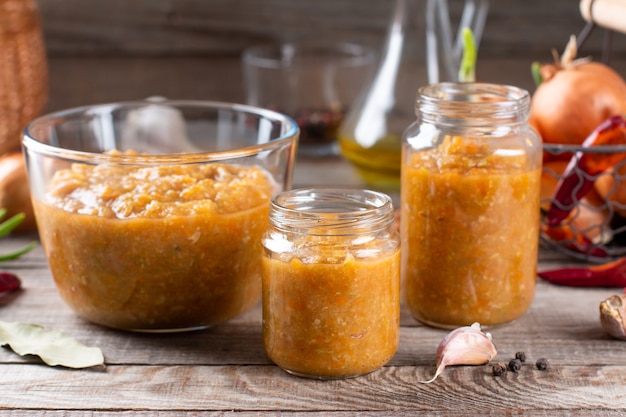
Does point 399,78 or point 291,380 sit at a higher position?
point 399,78

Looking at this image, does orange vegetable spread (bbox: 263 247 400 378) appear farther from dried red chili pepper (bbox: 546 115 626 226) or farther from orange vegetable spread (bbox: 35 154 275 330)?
dried red chili pepper (bbox: 546 115 626 226)

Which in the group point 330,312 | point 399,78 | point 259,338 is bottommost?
point 259,338

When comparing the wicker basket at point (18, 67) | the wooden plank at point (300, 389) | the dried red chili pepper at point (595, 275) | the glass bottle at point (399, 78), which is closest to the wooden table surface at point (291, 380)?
the wooden plank at point (300, 389)

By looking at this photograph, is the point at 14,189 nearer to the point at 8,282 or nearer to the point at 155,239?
the point at 8,282

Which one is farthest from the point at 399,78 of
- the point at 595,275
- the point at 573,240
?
the point at 595,275

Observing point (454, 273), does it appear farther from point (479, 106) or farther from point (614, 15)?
point (614, 15)

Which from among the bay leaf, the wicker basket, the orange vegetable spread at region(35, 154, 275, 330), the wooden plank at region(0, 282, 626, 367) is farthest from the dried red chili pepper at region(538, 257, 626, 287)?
the wicker basket

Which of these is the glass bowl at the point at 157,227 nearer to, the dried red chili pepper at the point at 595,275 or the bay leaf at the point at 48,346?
the bay leaf at the point at 48,346
